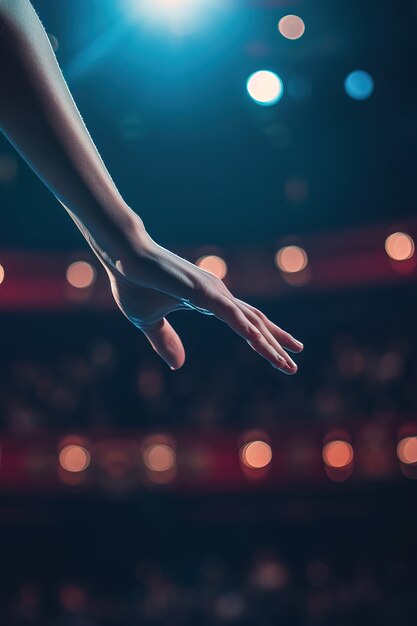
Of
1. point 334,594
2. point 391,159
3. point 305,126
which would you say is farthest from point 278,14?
point 334,594

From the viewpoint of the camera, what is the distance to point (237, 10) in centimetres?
866

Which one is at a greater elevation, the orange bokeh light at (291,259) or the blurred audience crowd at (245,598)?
the orange bokeh light at (291,259)

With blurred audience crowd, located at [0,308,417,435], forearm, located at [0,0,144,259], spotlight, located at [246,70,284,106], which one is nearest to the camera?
forearm, located at [0,0,144,259]

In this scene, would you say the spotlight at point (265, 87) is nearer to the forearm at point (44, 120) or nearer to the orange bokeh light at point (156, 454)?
the orange bokeh light at point (156, 454)

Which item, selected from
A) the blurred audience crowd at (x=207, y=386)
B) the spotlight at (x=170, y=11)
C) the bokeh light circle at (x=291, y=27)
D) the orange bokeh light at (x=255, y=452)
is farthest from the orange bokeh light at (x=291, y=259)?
the spotlight at (x=170, y=11)

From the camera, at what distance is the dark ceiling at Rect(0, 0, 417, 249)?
850cm

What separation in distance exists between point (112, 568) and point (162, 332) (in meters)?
9.99

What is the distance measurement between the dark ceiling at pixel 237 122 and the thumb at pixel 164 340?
22.1ft

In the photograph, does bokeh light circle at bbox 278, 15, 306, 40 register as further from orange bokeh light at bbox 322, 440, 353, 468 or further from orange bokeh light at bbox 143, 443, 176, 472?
orange bokeh light at bbox 143, 443, 176, 472

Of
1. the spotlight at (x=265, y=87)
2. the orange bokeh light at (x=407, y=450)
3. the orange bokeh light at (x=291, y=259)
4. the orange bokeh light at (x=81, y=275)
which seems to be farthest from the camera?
the orange bokeh light at (x=81, y=275)

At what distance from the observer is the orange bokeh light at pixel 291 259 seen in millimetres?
11180

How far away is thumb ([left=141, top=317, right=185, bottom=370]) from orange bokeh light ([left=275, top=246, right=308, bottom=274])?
9531 mm

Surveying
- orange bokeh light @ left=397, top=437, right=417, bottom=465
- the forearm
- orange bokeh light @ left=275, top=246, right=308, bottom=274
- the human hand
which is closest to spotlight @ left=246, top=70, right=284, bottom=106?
orange bokeh light @ left=275, top=246, right=308, bottom=274

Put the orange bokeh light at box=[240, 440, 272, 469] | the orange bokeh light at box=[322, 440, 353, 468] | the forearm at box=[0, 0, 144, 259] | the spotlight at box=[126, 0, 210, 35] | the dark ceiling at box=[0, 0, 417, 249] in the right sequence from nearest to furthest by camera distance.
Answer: the forearm at box=[0, 0, 144, 259], the spotlight at box=[126, 0, 210, 35], the dark ceiling at box=[0, 0, 417, 249], the orange bokeh light at box=[322, 440, 353, 468], the orange bokeh light at box=[240, 440, 272, 469]
